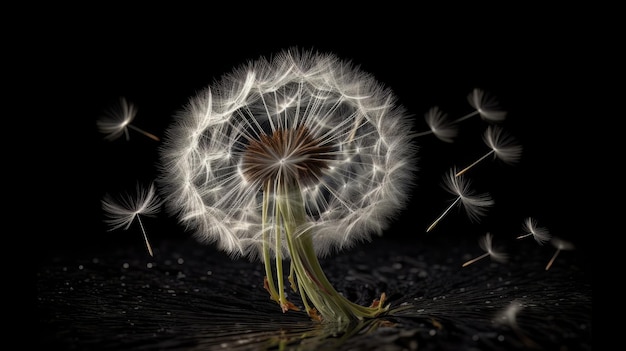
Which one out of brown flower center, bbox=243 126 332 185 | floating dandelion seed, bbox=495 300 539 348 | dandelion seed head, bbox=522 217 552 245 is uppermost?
brown flower center, bbox=243 126 332 185

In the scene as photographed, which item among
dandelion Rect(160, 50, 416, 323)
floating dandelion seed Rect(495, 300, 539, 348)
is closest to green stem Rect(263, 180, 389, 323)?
dandelion Rect(160, 50, 416, 323)

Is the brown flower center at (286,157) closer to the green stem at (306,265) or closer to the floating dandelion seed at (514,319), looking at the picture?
the green stem at (306,265)

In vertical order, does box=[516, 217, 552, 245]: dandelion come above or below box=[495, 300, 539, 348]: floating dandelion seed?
above

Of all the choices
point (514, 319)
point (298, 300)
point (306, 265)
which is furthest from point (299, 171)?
point (514, 319)

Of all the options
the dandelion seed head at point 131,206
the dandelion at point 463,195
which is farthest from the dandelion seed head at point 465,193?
the dandelion seed head at point 131,206

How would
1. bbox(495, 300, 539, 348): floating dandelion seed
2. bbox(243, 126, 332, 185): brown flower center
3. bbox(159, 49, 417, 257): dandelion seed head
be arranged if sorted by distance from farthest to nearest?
bbox(159, 49, 417, 257): dandelion seed head, bbox(243, 126, 332, 185): brown flower center, bbox(495, 300, 539, 348): floating dandelion seed

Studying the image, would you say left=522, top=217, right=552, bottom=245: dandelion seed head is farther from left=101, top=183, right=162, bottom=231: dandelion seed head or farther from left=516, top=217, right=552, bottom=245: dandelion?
left=101, top=183, right=162, bottom=231: dandelion seed head

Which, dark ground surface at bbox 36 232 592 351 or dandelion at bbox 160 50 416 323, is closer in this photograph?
dark ground surface at bbox 36 232 592 351

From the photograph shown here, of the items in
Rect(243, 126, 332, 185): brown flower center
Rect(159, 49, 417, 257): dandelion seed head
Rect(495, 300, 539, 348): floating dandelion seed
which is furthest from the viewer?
Rect(159, 49, 417, 257): dandelion seed head
